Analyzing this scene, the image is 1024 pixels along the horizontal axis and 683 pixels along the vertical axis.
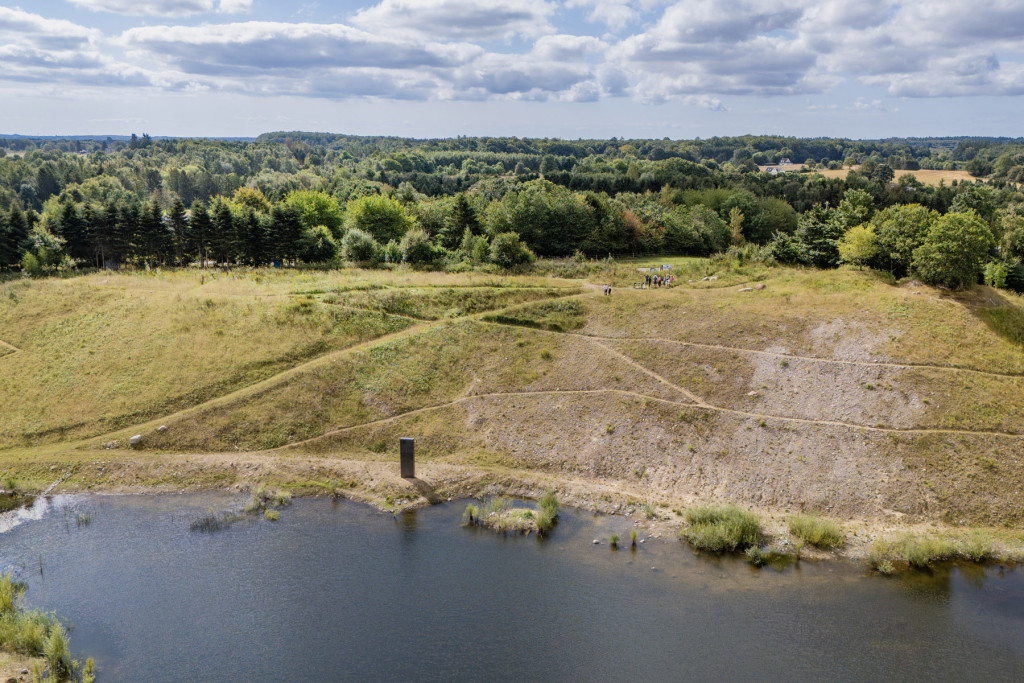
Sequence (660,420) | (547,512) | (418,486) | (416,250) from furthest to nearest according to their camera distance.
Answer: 1. (416,250)
2. (660,420)
3. (418,486)
4. (547,512)

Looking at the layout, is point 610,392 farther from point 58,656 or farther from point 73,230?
point 73,230

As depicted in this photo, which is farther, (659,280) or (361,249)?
(361,249)

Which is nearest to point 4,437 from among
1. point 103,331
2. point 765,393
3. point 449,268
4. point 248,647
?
point 103,331

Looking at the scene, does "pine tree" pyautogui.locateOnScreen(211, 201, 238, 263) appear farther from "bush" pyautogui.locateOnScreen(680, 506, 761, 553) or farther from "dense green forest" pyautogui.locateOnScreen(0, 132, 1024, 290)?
"bush" pyautogui.locateOnScreen(680, 506, 761, 553)

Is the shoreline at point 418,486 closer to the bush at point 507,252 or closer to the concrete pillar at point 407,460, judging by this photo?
the concrete pillar at point 407,460

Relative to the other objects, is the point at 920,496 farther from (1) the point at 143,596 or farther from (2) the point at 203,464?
(2) the point at 203,464

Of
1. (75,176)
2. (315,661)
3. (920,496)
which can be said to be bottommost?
(315,661)

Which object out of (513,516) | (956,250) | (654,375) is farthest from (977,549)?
(956,250)

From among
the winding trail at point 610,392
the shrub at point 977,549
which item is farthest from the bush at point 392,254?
the shrub at point 977,549
